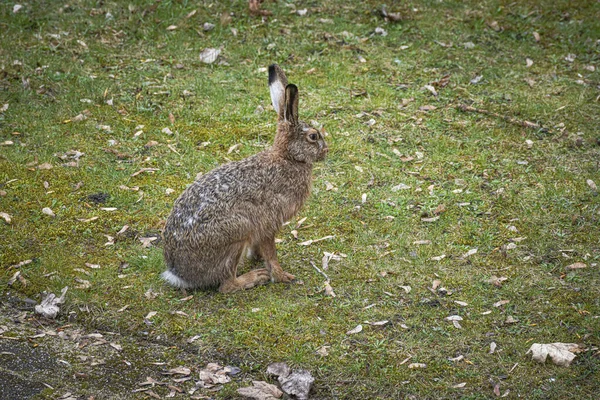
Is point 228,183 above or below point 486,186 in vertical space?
above

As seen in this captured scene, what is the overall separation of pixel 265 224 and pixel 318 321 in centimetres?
105

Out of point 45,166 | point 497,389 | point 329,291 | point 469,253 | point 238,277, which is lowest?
point 497,389

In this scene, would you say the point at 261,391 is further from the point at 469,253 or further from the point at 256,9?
the point at 256,9

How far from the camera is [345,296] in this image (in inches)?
277

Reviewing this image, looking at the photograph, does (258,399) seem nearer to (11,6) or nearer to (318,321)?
(318,321)

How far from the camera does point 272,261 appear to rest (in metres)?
7.17

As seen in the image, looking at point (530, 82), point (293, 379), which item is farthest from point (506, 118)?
point (293, 379)

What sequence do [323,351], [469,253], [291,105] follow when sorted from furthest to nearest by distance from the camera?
[469,253]
[291,105]
[323,351]

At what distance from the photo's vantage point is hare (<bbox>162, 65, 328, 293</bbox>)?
22.1ft

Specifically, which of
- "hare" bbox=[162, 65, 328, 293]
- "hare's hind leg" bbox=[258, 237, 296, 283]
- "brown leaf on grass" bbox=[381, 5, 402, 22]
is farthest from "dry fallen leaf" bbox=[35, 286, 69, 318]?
"brown leaf on grass" bbox=[381, 5, 402, 22]

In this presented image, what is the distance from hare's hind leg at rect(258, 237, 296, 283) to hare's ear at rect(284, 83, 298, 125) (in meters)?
1.18

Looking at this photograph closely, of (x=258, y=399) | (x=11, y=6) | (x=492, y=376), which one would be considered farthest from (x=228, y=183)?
(x=11, y=6)

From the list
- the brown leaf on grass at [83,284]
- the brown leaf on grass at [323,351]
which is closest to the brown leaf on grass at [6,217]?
the brown leaf on grass at [83,284]

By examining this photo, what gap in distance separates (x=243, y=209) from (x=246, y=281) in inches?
30.3
